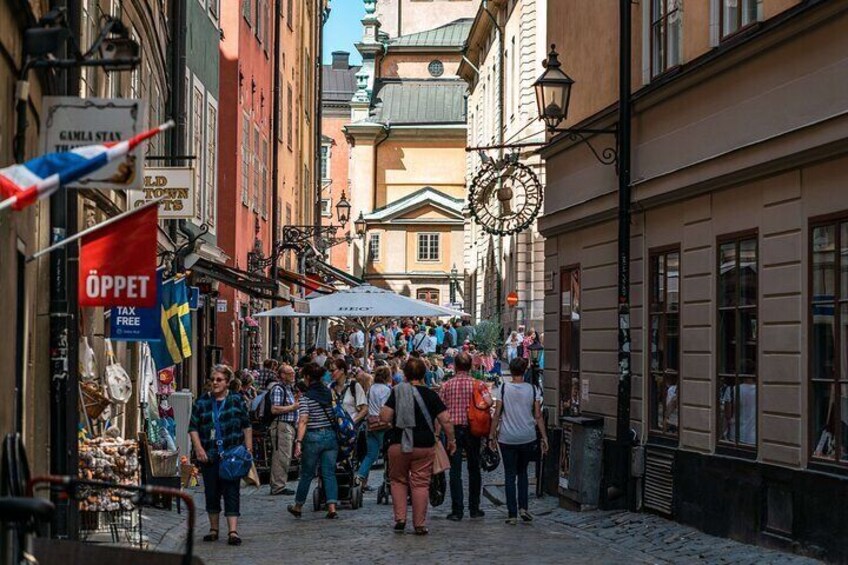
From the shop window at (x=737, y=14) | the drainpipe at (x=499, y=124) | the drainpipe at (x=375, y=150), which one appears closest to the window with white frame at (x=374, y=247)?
the drainpipe at (x=375, y=150)

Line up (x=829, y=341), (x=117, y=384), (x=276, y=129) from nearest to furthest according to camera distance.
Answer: (x=829, y=341), (x=117, y=384), (x=276, y=129)

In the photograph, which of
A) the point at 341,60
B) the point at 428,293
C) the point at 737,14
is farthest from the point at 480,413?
the point at 341,60

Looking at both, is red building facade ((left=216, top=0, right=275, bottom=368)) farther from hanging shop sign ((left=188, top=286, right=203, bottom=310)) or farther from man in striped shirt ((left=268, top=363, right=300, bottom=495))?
man in striped shirt ((left=268, top=363, right=300, bottom=495))

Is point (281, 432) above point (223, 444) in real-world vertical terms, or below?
below

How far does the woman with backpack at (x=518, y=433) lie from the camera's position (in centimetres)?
1859

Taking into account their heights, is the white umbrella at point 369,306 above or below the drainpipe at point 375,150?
below

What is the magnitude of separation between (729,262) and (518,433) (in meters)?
3.32

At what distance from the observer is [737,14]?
1634cm

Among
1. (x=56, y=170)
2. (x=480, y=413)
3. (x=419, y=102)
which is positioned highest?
(x=419, y=102)

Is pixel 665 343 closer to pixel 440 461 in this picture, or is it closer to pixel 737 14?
pixel 440 461

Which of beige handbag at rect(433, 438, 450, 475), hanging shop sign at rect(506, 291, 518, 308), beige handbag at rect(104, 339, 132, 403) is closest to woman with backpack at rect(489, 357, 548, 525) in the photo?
beige handbag at rect(433, 438, 450, 475)

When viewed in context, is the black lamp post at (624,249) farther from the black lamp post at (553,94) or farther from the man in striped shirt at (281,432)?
the man in striped shirt at (281,432)

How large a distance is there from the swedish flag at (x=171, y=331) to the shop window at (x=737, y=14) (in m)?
Result: 7.71

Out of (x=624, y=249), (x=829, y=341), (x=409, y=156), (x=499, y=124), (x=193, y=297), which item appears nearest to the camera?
(x=829, y=341)
